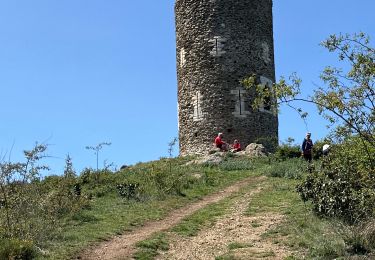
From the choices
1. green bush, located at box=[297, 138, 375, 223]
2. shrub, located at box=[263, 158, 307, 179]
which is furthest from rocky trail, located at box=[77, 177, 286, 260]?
shrub, located at box=[263, 158, 307, 179]

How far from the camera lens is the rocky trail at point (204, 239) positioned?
10430 mm

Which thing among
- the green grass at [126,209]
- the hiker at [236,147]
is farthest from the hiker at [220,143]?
the green grass at [126,209]

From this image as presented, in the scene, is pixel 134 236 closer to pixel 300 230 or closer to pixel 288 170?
pixel 300 230

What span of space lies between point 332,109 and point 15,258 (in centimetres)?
583

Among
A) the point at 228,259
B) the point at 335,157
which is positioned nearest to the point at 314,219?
the point at 335,157

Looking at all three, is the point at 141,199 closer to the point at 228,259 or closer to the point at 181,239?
the point at 181,239

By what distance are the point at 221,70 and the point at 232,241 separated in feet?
53.5

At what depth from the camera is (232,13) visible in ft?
88.3

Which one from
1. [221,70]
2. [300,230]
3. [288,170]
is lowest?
[300,230]

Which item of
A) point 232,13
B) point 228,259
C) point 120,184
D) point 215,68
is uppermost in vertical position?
point 232,13

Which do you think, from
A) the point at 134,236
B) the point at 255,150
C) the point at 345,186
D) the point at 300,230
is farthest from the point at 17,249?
the point at 255,150

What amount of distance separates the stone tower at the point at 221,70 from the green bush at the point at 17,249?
671 inches

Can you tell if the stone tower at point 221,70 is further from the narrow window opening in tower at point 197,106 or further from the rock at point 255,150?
the rock at point 255,150

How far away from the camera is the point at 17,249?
9977 mm
